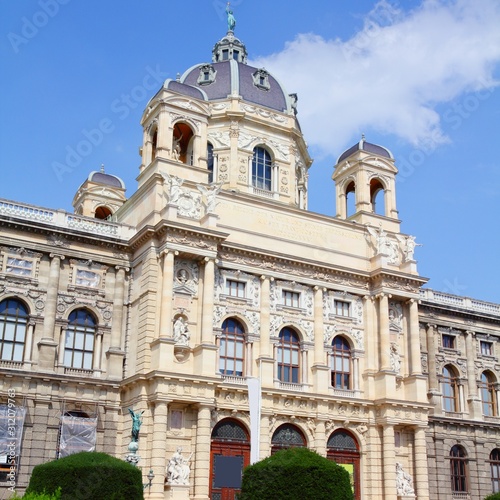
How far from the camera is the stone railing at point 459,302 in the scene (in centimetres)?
4659

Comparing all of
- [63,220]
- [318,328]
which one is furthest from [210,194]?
[318,328]

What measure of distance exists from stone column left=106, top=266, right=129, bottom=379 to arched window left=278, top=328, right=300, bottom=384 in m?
8.09

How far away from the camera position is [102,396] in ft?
115

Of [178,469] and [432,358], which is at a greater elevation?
[432,358]

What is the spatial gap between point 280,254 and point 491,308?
18395 mm

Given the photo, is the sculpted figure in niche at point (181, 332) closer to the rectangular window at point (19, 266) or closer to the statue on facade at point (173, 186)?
the statue on facade at point (173, 186)

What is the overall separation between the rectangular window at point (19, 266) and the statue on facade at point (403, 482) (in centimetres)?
2079

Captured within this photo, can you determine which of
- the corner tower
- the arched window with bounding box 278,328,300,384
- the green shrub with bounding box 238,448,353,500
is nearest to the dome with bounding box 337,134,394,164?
the corner tower

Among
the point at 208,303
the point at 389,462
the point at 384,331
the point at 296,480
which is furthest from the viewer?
the point at 384,331

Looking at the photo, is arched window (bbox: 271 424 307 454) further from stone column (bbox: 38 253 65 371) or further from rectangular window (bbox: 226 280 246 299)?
stone column (bbox: 38 253 65 371)

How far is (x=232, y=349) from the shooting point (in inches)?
1463

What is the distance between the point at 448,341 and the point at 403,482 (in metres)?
11.6

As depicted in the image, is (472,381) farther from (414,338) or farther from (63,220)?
(63,220)

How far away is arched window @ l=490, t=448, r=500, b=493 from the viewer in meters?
45.1
